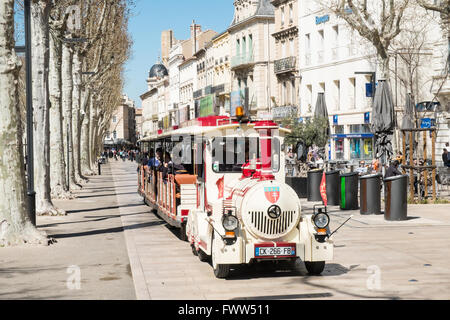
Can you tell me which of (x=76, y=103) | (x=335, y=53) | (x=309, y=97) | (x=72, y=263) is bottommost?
(x=72, y=263)

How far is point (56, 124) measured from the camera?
26797 millimetres

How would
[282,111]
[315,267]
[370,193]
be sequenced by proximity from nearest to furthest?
[315,267] → [370,193] → [282,111]

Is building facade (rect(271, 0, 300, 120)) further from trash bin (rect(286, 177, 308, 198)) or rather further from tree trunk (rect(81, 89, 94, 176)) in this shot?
trash bin (rect(286, 177, 308, 198))

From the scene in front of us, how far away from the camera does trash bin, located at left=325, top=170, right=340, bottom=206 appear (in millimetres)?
22500

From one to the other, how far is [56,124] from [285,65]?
37127mm

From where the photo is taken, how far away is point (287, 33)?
6219 cm

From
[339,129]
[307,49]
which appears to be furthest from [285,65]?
[339,129]

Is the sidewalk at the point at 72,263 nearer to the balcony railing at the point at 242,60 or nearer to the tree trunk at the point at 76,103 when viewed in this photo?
the tree trunk at the point at 76,103

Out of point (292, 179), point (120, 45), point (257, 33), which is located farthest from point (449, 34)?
point (257, 33)

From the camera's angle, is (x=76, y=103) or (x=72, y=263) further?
(x=76, y=103)

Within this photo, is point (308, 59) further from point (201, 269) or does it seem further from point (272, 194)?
point (272, 194)

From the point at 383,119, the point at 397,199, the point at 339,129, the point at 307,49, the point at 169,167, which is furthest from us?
the point at 307,49

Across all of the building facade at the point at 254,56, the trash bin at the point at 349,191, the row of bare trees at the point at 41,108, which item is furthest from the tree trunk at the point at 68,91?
the building facade at the point at 254,56
